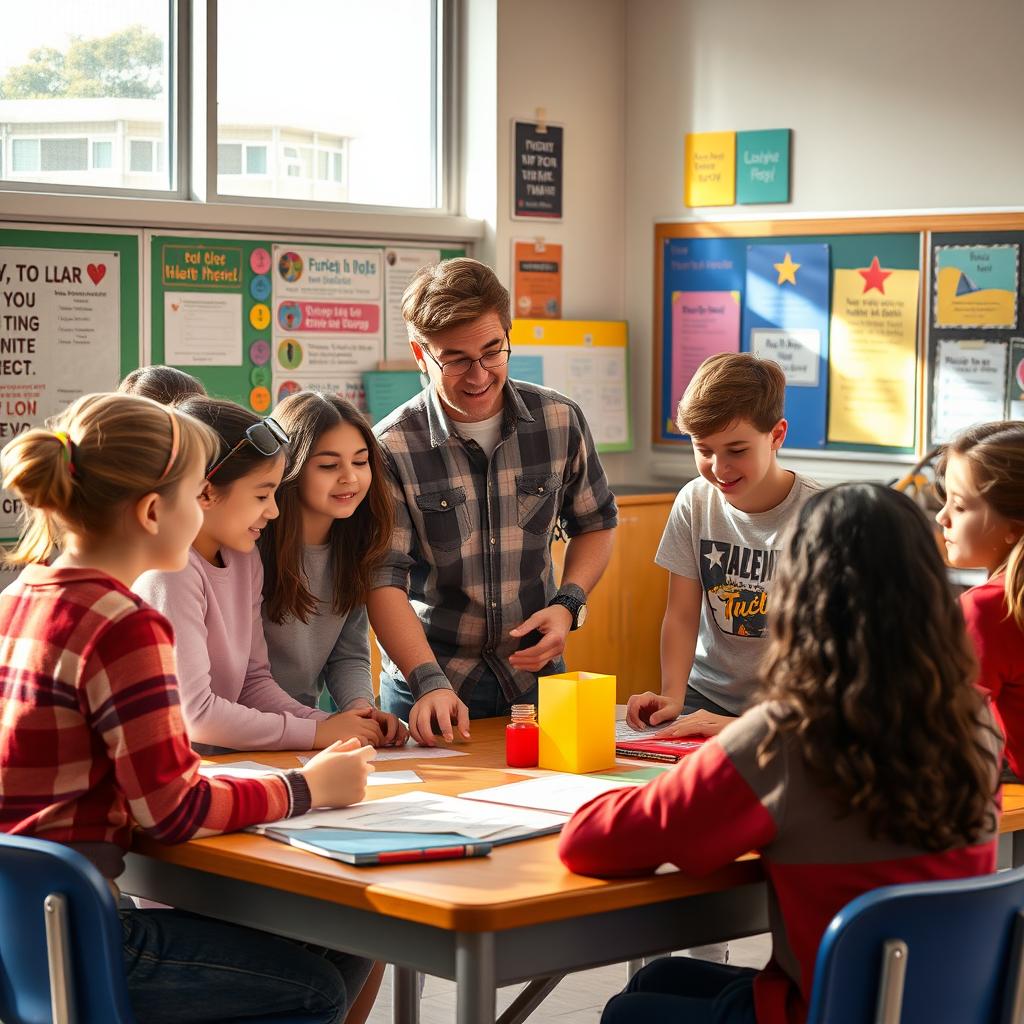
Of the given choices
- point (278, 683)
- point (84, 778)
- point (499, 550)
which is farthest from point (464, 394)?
point (84, 778)

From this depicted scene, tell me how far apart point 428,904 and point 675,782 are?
293mm

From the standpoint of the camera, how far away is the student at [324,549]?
255 cm

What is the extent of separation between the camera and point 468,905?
159cm

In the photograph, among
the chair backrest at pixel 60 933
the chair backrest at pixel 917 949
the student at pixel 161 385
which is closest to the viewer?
the chair backrest at pixel 917 949

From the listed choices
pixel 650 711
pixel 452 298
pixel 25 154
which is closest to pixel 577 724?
pixel 650 711

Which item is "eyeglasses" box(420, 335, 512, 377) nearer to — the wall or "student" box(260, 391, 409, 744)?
"student" box(260, 391, 409, 744)

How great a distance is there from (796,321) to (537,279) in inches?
Result: 34.3

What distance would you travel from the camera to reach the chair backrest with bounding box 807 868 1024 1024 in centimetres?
158

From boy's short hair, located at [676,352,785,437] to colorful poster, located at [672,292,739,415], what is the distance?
8.31 ft

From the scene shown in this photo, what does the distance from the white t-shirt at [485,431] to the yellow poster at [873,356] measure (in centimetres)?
234

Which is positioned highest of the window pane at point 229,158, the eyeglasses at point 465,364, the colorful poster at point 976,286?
the window pane at point 229,158

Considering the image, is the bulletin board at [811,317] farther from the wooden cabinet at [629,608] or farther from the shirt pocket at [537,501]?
the shirt pocket at [537,501]

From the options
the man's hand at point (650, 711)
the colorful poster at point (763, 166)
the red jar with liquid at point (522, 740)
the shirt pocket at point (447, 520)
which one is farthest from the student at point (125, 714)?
the colorful poster at point (763, 166)

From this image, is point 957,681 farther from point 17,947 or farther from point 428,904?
point 17,947
